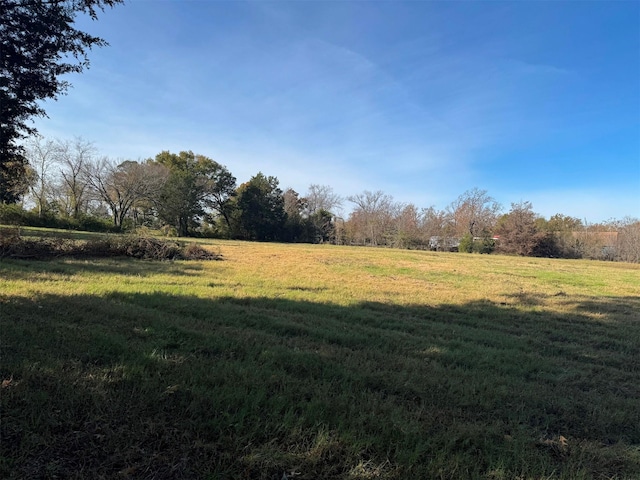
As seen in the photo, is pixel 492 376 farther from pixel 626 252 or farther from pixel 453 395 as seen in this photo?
pixel 626 252

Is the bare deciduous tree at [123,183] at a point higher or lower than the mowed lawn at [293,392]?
higher

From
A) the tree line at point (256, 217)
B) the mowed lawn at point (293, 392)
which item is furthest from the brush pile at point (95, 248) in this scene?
the tree line at point (256, 217)

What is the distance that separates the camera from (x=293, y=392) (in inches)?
133

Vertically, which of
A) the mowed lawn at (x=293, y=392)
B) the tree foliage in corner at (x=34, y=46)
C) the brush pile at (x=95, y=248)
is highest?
the tree foliage in corner at (x=34, y=46)

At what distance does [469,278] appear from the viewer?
14.8 m

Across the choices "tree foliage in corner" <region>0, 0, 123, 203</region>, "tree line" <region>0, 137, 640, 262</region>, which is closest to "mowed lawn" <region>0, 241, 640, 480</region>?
"tree foliage in corner" <region>0, 0, 123, 203</region>

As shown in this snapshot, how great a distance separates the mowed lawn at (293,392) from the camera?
8.00 feet

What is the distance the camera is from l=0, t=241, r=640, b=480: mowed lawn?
2.44m

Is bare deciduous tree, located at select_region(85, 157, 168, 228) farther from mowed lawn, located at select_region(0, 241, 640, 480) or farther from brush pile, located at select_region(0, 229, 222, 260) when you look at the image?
mowed lawn, located at select_region(0, 241, 640, 480)

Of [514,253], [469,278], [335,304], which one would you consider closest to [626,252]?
[514,253]

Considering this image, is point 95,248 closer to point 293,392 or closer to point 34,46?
point 34,46

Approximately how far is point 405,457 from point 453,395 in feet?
4.60

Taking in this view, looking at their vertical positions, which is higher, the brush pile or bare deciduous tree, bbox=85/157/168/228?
bare deciduous tree, bbox=85/157/168/228

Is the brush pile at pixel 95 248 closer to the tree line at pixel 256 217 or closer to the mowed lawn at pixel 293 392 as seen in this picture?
the mowed lawn at pixel 293 392
